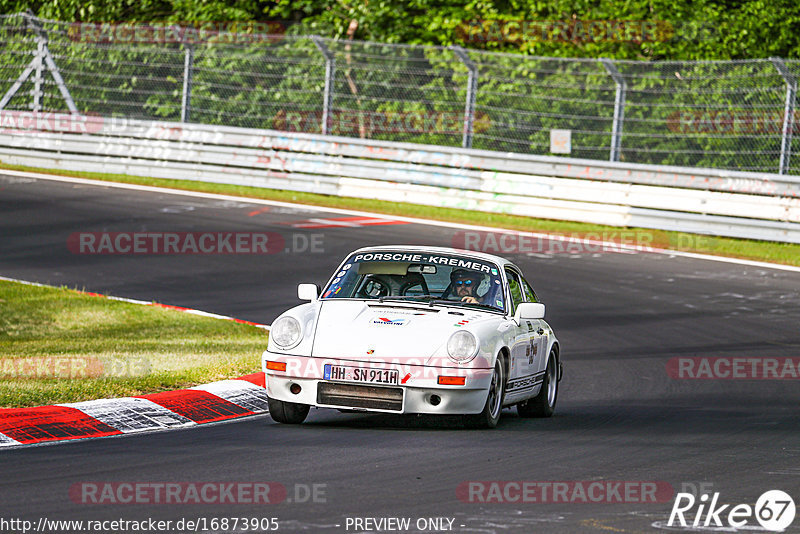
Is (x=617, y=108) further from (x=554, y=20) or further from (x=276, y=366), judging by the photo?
(x=276, y=366)

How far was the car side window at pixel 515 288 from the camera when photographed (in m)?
9.61

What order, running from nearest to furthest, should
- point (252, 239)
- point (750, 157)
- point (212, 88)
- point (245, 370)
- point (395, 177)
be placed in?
point (245, 370), point (252, 239), point (750, 157), point (395, 177), point (212, 88)

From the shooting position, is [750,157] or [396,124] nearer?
[750,157]

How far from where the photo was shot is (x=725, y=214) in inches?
762

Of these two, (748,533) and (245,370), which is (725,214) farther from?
(748,533)

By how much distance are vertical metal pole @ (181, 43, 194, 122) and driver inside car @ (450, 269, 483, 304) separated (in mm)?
15551

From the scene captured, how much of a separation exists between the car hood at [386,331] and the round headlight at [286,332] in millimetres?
148

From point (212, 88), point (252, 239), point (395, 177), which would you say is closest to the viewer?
point (252, 239)

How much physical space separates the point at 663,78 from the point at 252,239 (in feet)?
23.8

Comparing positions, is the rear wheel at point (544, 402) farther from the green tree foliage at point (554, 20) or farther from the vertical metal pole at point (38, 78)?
the green tree foliage at point (554, 20)

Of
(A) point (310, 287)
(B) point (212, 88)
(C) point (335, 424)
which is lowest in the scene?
(C) point (335, 424)

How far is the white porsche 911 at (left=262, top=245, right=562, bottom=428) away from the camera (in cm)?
802

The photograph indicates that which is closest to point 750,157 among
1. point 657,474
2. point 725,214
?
point 725,214

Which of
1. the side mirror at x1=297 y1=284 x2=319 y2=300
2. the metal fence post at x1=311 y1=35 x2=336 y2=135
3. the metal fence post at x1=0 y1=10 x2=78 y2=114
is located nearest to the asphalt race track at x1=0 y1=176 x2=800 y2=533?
the side mirror at x1=297 y1=284 x2=319 y2=300
